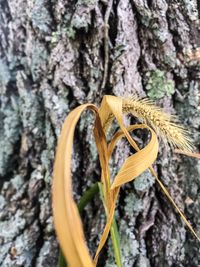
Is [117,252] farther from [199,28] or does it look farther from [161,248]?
[199,28]

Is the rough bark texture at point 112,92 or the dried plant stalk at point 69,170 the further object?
the rough bark texture at point 112,92

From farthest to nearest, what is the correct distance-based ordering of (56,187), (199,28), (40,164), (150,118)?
(40,164), (199,28), (150,118), (56,187)

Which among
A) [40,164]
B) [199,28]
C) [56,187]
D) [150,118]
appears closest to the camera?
[56,187]

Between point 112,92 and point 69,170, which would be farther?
point 112,92

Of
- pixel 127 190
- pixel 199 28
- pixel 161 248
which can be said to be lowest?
pixel 161 248

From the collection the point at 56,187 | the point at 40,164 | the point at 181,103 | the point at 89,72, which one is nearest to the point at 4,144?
the point at 40,164

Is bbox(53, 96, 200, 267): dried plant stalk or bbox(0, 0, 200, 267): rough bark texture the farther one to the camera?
bbox(0, 0, 200, 267): rough bark texture

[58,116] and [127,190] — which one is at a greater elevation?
[58,116]

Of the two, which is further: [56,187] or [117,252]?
[117,252]
